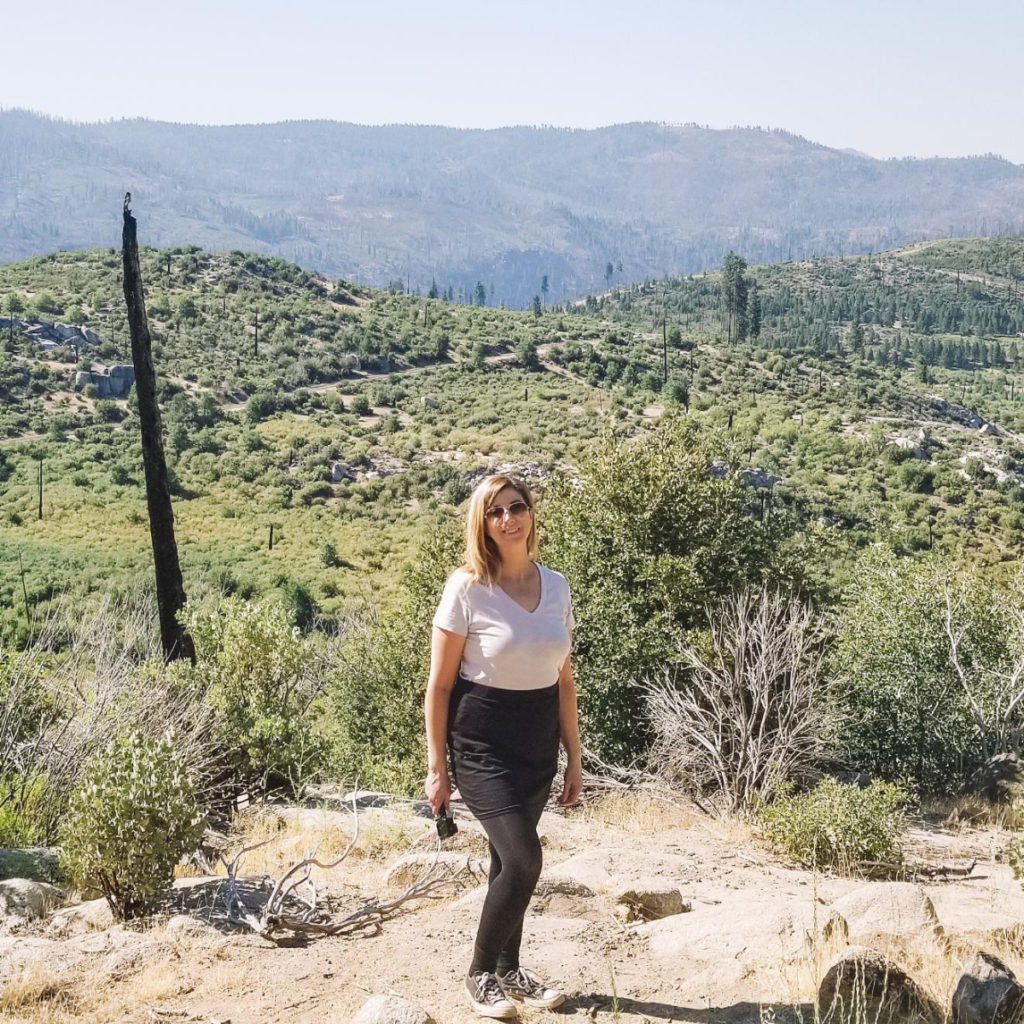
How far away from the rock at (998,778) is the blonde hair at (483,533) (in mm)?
10308

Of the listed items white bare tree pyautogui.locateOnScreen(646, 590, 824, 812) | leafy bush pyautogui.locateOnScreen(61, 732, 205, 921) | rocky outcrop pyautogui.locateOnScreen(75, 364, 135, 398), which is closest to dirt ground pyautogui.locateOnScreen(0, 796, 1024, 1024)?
leafy bush pyautogui.locateOnScreen(61, 732, 205, 921)

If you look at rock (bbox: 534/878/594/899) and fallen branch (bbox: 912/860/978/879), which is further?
fallen branch (bbox: 912/860/978/879)

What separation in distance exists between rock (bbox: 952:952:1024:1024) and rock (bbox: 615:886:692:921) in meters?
1.74

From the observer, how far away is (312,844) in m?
7.45

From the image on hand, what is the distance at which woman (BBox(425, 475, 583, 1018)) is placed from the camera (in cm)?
372

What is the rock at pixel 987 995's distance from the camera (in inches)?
146

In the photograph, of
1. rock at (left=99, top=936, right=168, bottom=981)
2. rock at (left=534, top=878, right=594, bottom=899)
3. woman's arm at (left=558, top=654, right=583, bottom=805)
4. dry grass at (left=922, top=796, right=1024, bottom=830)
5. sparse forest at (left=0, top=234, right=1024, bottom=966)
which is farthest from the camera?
dry grass at (left=922, top=796, right=1024, bottom=830)

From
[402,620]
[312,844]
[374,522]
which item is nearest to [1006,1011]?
[312,844]

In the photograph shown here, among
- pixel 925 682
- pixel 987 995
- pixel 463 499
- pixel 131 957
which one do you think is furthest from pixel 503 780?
pixel 463 499

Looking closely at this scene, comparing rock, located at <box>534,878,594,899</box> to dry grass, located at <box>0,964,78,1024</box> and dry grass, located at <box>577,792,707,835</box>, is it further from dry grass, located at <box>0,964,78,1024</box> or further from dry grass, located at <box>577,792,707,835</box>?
dry grass, located at <box>577,792,707,835</box>

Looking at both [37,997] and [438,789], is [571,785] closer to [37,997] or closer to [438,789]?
[438,789]

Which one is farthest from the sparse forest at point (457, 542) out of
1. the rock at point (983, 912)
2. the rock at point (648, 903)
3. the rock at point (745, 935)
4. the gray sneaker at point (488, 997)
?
the gray sneaker at point (488, 997)

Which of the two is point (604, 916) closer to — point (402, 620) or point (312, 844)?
point (312, 844)

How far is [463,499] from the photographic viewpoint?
53094 mm
